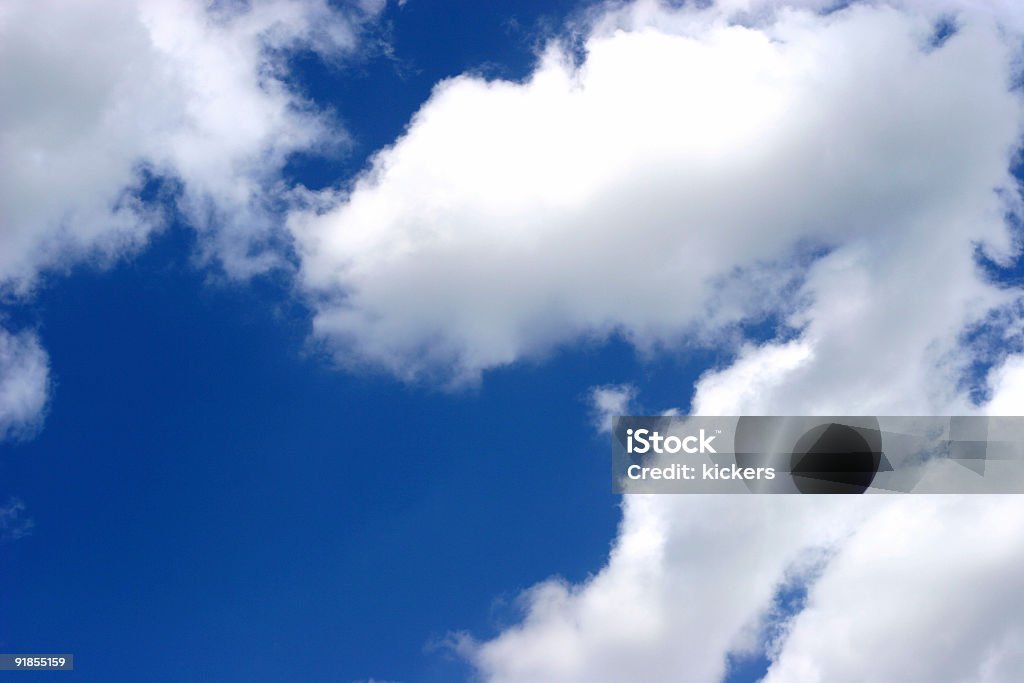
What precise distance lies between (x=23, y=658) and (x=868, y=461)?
8613 cm

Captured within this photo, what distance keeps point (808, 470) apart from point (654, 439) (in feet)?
46.2

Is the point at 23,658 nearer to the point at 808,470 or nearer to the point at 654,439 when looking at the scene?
the point at 654,439

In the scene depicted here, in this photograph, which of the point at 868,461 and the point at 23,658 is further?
the point at 23,658

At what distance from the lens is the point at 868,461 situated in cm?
9950

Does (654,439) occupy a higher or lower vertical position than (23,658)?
higher

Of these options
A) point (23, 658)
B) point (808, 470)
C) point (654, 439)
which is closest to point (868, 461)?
point (808, 470)

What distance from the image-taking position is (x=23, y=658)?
11125 cm

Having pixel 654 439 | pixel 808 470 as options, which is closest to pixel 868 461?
pixel 808 470

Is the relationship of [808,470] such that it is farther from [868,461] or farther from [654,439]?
[654,439]

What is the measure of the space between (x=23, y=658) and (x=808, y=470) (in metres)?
80.6

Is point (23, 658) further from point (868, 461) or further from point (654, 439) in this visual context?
point (868, 461)

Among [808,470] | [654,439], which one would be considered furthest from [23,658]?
[808,470]

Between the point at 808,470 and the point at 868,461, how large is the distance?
5.92 meters

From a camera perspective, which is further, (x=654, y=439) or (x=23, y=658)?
(x=23, y=658)
